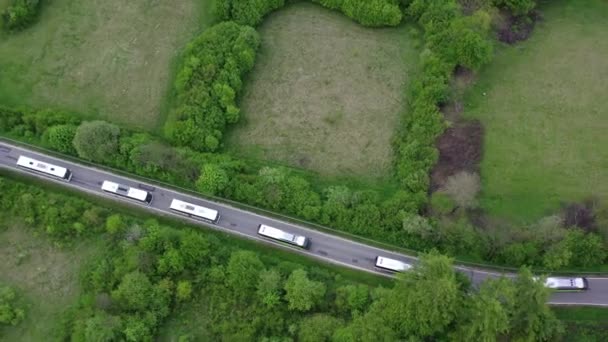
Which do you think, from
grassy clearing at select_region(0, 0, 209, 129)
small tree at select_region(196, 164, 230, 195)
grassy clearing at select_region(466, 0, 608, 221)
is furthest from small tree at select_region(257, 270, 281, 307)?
grassy clearing at select_region(0, 0, 209, 129)

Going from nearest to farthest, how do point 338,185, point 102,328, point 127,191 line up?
1. point 102,328
2. point 127,191
3. point 338,185

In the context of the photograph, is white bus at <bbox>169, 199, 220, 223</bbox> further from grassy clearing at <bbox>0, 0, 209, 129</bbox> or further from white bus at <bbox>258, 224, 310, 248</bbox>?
grassy clearing at <bbox>0, 0, 209, 129</bbox>

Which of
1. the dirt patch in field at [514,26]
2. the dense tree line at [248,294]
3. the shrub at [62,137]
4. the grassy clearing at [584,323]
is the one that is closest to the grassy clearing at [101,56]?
the shrub at [62,137]

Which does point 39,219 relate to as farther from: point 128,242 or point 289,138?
point 289,138

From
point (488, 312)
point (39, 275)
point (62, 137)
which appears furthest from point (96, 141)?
point (488, 312)

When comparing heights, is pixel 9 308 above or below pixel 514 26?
below

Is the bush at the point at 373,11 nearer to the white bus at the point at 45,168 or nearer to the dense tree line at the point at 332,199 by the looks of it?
the dense tree line at the point at 332,199

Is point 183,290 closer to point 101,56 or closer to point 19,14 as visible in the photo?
point 101,56
